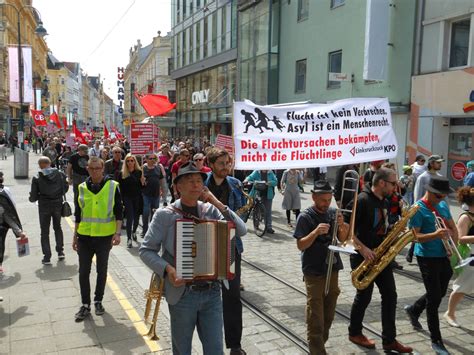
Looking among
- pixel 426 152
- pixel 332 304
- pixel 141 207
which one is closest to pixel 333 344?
pixel 332 304

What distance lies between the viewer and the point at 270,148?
5.32 metres

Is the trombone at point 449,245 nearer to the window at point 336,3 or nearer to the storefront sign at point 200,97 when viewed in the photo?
the window at point 336,3

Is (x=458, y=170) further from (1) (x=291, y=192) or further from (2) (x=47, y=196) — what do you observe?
(2) (x=47, y=196)

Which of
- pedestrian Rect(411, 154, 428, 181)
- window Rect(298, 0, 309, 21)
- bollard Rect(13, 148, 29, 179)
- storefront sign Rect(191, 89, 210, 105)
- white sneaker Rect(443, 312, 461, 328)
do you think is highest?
window Rect(298, 0, 309, 21)

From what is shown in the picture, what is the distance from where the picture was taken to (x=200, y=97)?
3606 centimetres

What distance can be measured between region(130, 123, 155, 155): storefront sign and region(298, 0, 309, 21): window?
1357cm

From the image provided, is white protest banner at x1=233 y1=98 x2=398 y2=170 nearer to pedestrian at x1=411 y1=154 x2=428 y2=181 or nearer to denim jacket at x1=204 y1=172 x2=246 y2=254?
denim jacket at x1=204 y1=172 x2=246 y2=254

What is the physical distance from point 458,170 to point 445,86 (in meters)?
2.98

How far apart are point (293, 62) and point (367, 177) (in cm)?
1705

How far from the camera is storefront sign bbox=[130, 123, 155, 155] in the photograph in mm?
12320

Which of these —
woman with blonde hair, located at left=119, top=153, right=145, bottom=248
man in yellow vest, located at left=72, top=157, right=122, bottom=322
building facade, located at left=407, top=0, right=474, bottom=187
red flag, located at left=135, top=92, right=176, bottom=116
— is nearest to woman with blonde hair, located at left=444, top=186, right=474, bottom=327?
man in yellow vest, located at left=72, top=157, right=122, bottom=322

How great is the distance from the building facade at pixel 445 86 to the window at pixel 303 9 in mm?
7024

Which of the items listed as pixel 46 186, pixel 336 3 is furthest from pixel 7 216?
pixel 336 3

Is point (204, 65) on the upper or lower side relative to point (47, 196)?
upper
